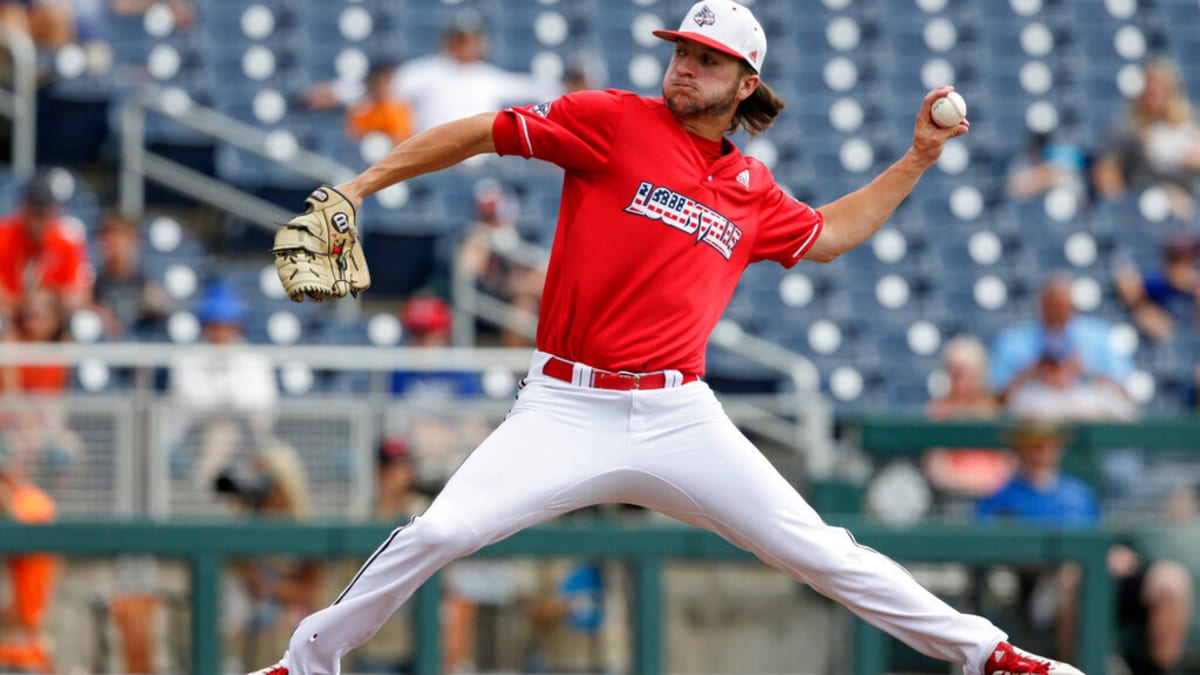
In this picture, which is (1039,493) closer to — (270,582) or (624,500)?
(270,582)

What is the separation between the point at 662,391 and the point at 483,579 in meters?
3.00

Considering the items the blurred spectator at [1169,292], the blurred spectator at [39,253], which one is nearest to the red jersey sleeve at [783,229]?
the blurred spectator at [39,253]

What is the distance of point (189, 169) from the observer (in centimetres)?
1073

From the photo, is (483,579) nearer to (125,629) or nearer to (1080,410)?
(125,629)

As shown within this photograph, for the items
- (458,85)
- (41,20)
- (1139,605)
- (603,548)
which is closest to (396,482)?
(603,548)

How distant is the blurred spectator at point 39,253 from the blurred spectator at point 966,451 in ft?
14.0

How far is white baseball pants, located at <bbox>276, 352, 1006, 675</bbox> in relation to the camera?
4.46m

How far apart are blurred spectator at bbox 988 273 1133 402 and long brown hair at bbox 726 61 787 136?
15.5 ft

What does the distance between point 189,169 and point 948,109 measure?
6749 mm

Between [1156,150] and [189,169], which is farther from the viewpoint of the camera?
[1156,150]

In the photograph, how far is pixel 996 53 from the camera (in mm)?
13094

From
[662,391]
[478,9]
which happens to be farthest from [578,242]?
[478,9]

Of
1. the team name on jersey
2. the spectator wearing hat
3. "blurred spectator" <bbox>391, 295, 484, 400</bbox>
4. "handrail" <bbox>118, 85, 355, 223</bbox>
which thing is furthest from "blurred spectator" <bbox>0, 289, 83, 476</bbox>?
the team name on jersey

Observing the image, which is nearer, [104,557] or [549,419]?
[549,419]
